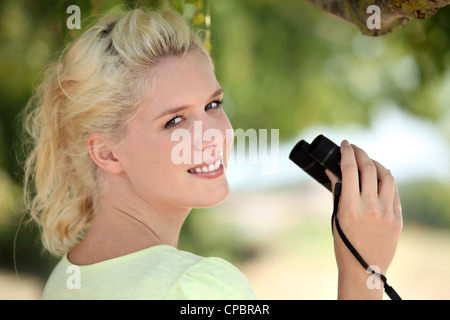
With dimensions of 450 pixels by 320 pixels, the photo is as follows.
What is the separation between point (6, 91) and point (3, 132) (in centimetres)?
25

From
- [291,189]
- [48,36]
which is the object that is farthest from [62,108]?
[291,189]

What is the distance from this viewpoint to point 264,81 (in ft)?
15.5

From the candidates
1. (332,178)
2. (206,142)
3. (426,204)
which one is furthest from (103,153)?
(426,204)

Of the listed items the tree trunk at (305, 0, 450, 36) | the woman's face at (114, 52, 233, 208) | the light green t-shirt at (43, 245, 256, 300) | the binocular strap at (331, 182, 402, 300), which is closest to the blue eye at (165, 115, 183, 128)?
the woman's face at (114, 52, 233, 208)

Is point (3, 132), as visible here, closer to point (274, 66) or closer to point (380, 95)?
point (274, 66)

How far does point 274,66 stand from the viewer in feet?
15.4

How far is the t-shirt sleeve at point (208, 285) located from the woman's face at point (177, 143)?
0.28m

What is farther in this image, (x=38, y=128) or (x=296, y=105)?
(x=296, y=105)

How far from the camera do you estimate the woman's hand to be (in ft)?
4.17

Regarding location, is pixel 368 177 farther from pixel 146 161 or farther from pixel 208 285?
pixel 146 161

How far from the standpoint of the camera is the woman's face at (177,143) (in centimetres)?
144

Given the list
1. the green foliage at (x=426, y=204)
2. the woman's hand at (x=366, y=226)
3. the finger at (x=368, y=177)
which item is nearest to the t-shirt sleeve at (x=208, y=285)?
the woman's hand at (x=366, y=226)

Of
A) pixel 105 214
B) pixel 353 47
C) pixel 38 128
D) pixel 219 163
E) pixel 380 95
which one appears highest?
pixel 353 47

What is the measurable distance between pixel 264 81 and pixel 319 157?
3334 millimetres
